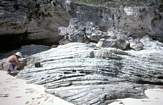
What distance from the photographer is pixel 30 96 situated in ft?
11.4

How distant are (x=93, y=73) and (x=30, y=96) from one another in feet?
6.38

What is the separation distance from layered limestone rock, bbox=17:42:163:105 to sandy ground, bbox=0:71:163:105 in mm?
184

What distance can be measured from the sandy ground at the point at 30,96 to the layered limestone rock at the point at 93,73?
0.18m

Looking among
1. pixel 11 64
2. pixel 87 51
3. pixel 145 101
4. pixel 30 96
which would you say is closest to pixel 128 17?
pixel 87 51

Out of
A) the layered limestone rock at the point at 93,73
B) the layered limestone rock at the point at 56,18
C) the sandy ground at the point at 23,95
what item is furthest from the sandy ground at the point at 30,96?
the layered limestone rock at the point at 56,18

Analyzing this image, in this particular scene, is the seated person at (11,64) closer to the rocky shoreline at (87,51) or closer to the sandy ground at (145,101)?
the rocky shoreline at (87,51)

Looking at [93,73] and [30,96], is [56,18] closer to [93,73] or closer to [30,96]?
[93,73]

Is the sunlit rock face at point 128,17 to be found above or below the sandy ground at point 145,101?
above

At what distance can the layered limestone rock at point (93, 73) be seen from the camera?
3648 mm

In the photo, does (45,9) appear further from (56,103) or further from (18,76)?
(56,103)

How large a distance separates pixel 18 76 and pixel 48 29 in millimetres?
4195

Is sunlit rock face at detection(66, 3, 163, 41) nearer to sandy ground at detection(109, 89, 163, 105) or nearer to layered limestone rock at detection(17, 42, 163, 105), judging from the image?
layered limestone rock at detection(17, 42, 163, 105)

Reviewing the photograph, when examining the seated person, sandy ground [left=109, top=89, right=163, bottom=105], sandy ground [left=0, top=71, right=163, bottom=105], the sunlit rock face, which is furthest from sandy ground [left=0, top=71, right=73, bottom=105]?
the sunlit rock face

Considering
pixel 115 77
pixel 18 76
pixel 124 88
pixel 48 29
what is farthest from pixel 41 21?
pixel 124 88
